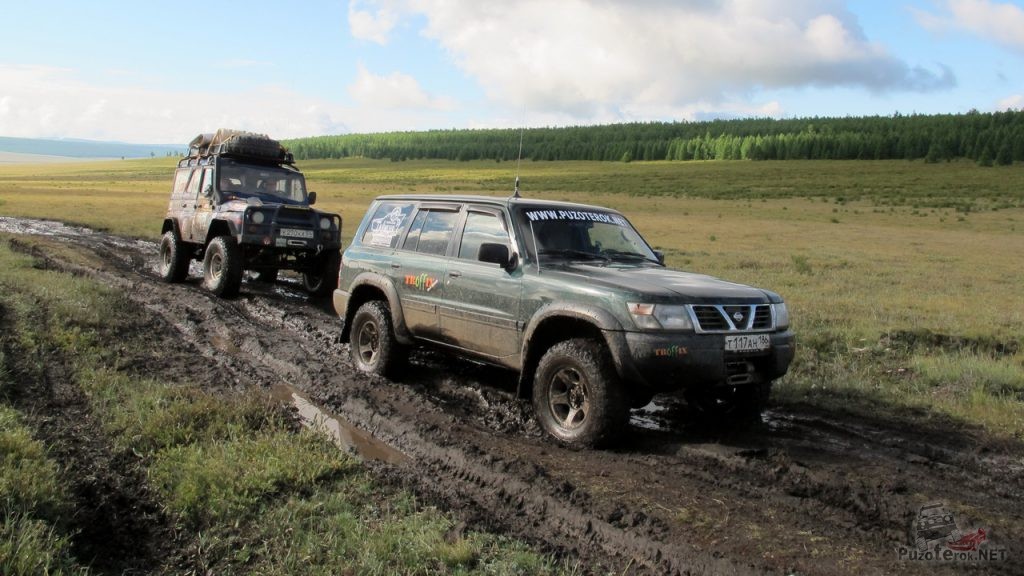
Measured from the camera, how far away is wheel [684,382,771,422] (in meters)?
6.02

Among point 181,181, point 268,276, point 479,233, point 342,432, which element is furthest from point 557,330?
point 181,181

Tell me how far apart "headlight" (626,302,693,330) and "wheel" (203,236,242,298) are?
339 inches

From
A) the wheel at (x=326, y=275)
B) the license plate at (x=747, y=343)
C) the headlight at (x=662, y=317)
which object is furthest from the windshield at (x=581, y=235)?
the wheel at (x=326, y=275)

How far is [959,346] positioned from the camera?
376 inches

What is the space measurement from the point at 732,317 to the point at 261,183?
34.1 ft

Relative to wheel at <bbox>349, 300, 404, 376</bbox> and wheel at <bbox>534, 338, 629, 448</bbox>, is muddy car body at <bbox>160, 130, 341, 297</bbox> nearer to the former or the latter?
wheel at <bbox>349, 300, 404, 376</bbox>

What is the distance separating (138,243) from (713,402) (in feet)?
59.3

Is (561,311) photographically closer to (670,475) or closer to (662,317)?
(662,317)

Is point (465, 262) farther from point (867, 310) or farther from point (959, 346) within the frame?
point (867, 310)

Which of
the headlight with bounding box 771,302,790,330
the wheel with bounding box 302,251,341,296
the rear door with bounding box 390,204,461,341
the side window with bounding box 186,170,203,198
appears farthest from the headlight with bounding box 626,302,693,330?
the side window with bounding box 186,170,203,198

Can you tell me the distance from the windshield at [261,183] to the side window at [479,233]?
25.5ft

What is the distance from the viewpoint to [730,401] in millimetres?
6324

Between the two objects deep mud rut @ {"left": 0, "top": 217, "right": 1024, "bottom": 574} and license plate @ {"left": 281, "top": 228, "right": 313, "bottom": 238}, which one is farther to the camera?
license plate @ {"left": 281, "top": 228, "right": 313, "bottom": 238}

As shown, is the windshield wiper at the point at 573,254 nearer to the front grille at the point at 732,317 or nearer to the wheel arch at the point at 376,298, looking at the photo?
the front grille at the point at 732,317
